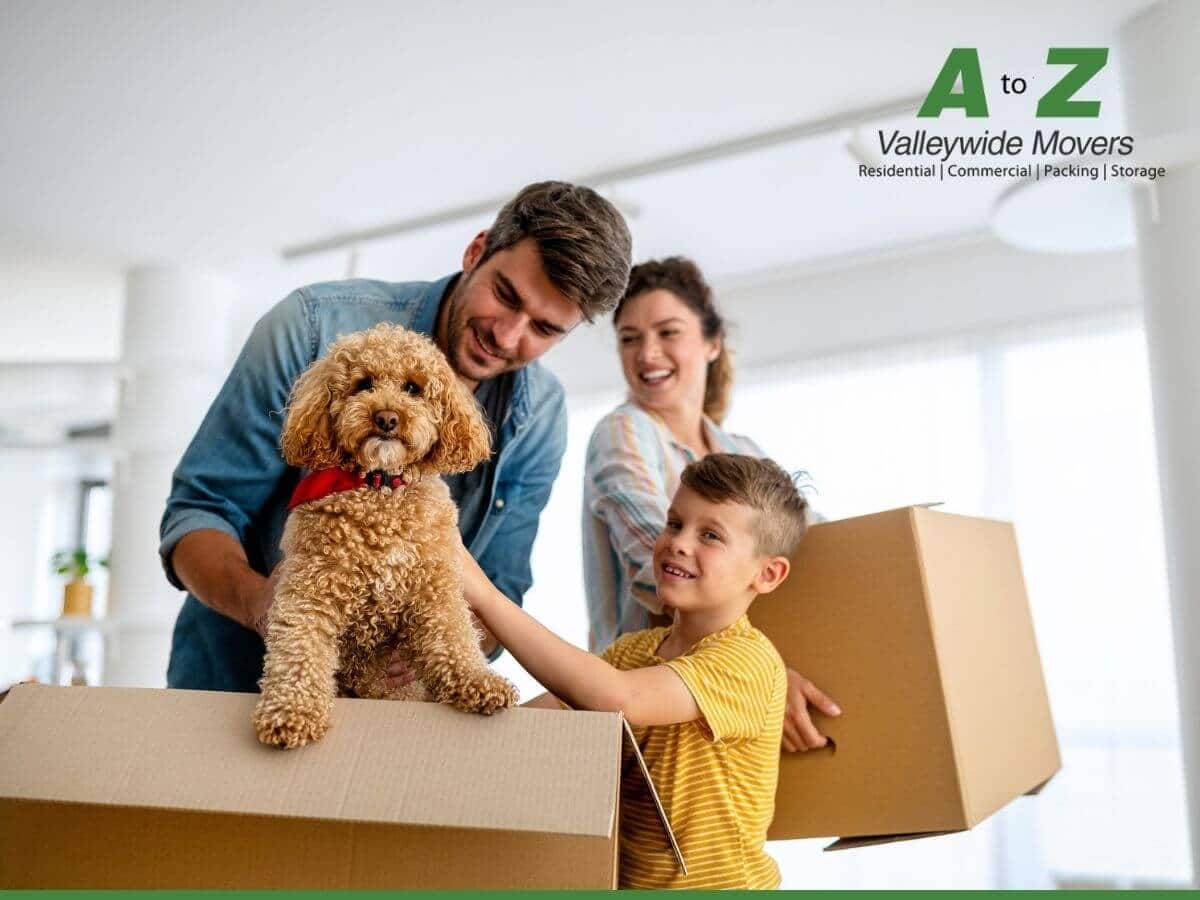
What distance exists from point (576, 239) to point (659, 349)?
0.54m

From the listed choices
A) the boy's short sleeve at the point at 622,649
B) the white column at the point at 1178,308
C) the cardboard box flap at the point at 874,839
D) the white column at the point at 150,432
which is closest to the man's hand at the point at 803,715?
the cardboard box flap at the point at 874,839

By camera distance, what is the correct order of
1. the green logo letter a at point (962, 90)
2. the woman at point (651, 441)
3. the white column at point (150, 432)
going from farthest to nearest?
the white column at point (150, 432) → the green logo letter a at point (962, 90) → the woman at point (651, 441)

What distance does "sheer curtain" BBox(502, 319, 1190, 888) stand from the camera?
3.85 metres

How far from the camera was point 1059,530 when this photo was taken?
407 centimetres

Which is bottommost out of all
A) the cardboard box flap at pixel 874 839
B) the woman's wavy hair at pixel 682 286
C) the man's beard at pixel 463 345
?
the cardboard box flap at pixel 874 839

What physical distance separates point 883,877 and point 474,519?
3.50 m

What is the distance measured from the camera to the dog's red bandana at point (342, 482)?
1.00 m

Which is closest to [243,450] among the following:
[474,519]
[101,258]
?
[474,519]

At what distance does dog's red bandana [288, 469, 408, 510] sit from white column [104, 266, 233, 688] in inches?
141

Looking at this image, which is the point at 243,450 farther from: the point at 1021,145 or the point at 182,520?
the point at 1021,145

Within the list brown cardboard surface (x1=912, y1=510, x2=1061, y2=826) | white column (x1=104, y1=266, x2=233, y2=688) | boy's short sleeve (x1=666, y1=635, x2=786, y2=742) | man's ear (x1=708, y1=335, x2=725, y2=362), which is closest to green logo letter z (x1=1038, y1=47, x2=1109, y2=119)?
man's ear (x1=708, y1=335, x2=725, y2=362)

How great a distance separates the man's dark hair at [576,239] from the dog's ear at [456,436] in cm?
27

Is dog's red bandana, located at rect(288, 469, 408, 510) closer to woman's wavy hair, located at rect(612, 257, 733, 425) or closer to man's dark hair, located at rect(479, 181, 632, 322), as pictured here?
man's dark hair, located at rect(479, 181, 632, 322)

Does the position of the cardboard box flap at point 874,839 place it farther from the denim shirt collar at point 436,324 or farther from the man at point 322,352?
the denim shirt collar at point 436,324
